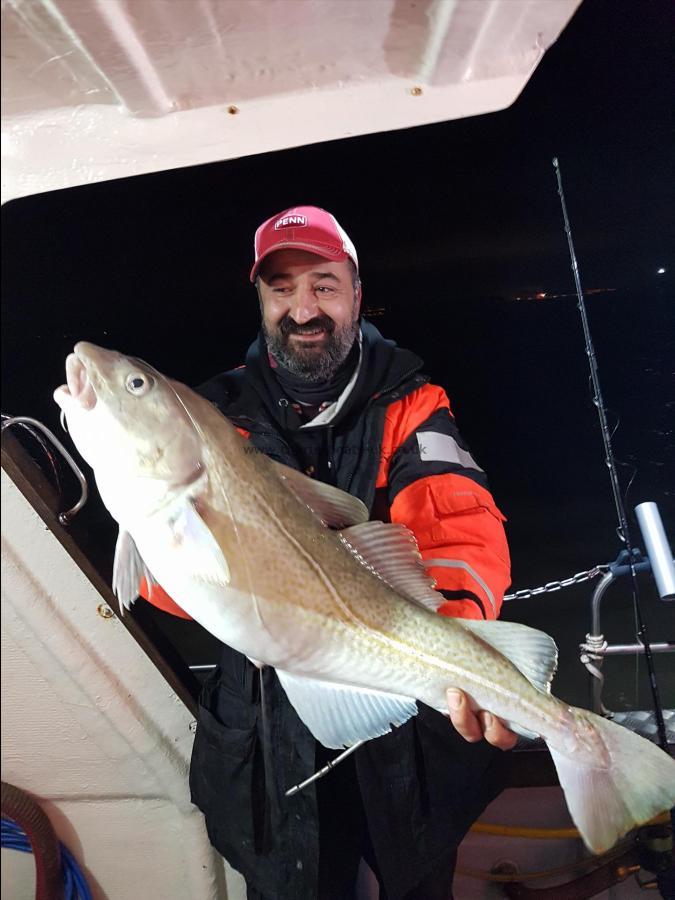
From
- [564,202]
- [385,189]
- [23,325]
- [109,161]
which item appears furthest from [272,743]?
[385,189]

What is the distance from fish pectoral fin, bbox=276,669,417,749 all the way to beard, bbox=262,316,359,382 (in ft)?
3.32

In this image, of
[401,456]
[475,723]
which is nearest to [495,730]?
[475,723]

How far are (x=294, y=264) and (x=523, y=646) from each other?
149 centimetres

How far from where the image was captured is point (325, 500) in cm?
117

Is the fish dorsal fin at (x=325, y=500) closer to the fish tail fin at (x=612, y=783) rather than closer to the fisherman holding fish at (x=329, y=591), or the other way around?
the fisherman holding fish at (x=329, y=591)

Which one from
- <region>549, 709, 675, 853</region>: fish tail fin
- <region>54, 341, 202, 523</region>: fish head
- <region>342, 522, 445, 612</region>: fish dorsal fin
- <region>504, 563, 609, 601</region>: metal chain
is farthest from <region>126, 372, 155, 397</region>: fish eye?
<region>504, 563, 609, 601</region>: metal chain

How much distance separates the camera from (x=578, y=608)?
7902 millimetres

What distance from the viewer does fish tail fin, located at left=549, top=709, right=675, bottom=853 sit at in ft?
3.77

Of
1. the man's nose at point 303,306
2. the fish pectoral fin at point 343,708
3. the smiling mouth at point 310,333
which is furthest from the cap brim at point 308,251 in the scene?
the fish pectoral fin at point 343,708

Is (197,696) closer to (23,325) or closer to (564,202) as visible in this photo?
(23,325)

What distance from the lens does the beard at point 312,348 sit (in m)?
1.74

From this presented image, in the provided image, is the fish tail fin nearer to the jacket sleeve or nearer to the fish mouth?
the jacket sleeve

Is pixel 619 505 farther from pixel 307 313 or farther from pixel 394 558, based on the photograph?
pixel 307 313

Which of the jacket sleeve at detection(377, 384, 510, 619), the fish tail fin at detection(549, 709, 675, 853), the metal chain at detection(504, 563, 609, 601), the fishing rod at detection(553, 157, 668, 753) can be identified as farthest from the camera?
the metal chain at detection(504, 563, 609, 601)
